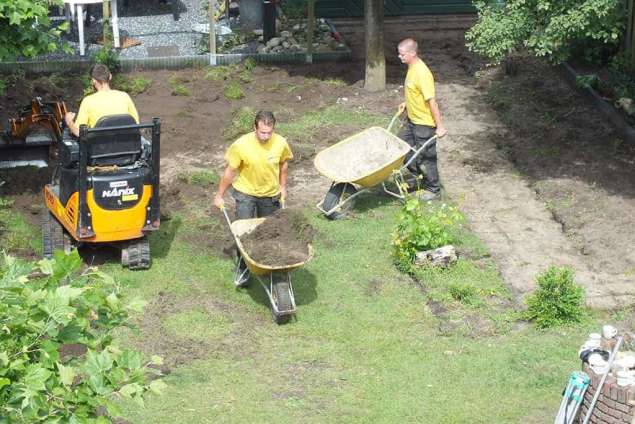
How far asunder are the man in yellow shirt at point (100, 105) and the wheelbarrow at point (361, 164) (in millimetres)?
2368

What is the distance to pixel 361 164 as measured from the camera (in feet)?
41.2

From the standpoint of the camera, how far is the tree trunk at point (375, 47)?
16234 millimetres

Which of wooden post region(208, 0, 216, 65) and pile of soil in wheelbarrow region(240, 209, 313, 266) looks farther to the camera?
wooden post region(208, 0, 216, 65)

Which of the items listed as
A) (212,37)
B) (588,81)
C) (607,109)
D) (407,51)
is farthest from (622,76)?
(212,37)

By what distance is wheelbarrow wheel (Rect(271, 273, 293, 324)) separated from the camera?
32.8 feet

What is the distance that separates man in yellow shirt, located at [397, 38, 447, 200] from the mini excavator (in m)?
3.10

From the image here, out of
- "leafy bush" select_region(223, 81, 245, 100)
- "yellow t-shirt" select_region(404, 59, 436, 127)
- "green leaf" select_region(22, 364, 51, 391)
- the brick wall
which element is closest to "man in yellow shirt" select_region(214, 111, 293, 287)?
"yellow t-shirt" select_region(404, 59, 436, 127)

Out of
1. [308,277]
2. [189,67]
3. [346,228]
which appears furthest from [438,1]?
[308,277]

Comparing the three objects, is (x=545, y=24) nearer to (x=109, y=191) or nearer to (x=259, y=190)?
(x=259, y=190)

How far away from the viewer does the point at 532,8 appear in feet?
40.8

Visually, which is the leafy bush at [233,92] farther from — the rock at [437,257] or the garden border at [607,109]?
the rock at [437,257]

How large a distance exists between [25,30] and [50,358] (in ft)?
22.8

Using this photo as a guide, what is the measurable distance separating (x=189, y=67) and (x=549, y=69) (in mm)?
5527

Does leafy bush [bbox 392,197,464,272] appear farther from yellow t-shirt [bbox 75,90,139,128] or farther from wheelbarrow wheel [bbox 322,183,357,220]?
yellow t-shirt [bbox 75,90,139,128]
